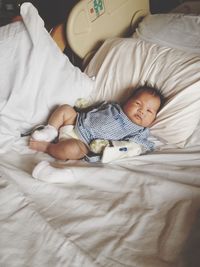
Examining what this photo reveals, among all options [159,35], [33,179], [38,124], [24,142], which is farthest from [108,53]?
[33,179]

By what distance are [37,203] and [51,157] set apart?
11.5 inches

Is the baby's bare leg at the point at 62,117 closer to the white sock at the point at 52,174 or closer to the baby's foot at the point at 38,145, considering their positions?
the baby's foot at the point at 38,145

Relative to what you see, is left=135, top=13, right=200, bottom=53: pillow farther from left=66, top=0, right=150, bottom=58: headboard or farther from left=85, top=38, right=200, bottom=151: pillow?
left=66, top=0, right=150, bottom=58: headboard

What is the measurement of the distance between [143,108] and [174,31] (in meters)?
0.58

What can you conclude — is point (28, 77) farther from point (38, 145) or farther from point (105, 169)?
point (105, 169)

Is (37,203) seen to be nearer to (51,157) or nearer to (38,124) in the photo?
(51,157)

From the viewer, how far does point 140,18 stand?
6.49 feet

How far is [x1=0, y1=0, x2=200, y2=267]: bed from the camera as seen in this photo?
2.81 feet

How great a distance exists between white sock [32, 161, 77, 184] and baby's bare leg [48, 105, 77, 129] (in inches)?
12.3

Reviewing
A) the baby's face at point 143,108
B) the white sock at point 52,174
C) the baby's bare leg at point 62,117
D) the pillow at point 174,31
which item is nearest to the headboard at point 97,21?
the pillow at point 174,31

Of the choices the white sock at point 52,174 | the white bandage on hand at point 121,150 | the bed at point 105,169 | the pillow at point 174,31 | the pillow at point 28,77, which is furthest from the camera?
the pillow at point 174,31

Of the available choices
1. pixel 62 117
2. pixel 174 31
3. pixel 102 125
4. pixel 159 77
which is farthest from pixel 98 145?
pixel 174 31

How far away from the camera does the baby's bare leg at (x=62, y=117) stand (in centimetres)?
136

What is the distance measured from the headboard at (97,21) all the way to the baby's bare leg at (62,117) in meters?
0.47
